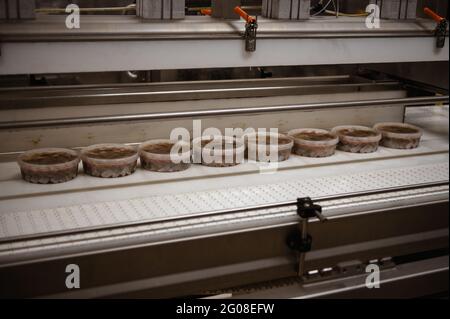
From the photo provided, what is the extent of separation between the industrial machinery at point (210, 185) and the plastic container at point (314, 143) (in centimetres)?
5

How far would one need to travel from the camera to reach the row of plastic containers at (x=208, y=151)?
2158mm

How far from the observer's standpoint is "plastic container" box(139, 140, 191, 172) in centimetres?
227

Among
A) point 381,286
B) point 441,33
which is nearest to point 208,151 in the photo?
point 381,286

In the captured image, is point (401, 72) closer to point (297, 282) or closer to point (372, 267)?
point (372, 267)

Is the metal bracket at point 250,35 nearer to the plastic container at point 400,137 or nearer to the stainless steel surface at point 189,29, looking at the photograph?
the stainless steel surface at point 189,29

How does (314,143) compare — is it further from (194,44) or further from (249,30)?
(194,44)

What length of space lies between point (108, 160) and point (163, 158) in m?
0.24

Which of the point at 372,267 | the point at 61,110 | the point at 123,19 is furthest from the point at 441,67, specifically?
the point at 61,110

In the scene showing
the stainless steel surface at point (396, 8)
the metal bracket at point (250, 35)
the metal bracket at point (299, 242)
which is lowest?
the metal bracket at point (299, 242)

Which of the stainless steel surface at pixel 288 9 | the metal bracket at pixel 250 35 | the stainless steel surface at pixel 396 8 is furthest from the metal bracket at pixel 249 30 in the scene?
the stainless steel surface at pixel 396 8

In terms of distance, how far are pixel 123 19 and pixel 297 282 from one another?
124cm

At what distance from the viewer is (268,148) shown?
8.07 feet

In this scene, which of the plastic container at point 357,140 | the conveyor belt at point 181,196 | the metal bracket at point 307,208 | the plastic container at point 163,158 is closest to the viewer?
the conveyor belt at point 181,196

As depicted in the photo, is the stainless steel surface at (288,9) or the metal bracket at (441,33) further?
the metal bracket at (441,33)
